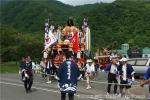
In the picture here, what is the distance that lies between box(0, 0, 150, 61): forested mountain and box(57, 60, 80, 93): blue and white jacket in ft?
187

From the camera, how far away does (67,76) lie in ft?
39.7

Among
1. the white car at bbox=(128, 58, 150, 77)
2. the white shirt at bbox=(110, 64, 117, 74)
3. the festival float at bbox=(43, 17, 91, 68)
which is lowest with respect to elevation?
the white car at bbox=(128, 58, 150, 77)

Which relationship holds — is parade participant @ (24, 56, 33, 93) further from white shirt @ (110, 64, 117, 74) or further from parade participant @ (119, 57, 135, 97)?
parade participant @ (119, 57, 135, 97)

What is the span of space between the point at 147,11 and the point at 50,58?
81.6 metres

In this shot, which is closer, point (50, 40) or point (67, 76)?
point (67, 76)

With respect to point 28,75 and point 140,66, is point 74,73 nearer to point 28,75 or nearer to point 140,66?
point 28,75

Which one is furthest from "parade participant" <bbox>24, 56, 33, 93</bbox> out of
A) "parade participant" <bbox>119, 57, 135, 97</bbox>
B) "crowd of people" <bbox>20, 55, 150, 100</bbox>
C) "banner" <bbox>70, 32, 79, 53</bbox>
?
"banner" <bbox>70, 32, 79, 53</bbox>

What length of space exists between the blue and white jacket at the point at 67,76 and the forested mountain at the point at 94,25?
5697 centimetres

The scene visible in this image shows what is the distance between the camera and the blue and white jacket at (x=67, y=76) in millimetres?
12039

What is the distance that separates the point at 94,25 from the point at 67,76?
89242 millimetres

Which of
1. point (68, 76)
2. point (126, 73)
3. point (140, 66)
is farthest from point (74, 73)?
point (140, 66)

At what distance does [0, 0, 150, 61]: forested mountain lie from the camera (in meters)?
81.2

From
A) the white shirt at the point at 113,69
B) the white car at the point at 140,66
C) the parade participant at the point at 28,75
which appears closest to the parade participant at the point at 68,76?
the white shirt at the point at 113,69

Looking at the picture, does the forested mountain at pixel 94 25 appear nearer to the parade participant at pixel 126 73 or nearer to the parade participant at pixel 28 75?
the parade participant at pixel 28 75
